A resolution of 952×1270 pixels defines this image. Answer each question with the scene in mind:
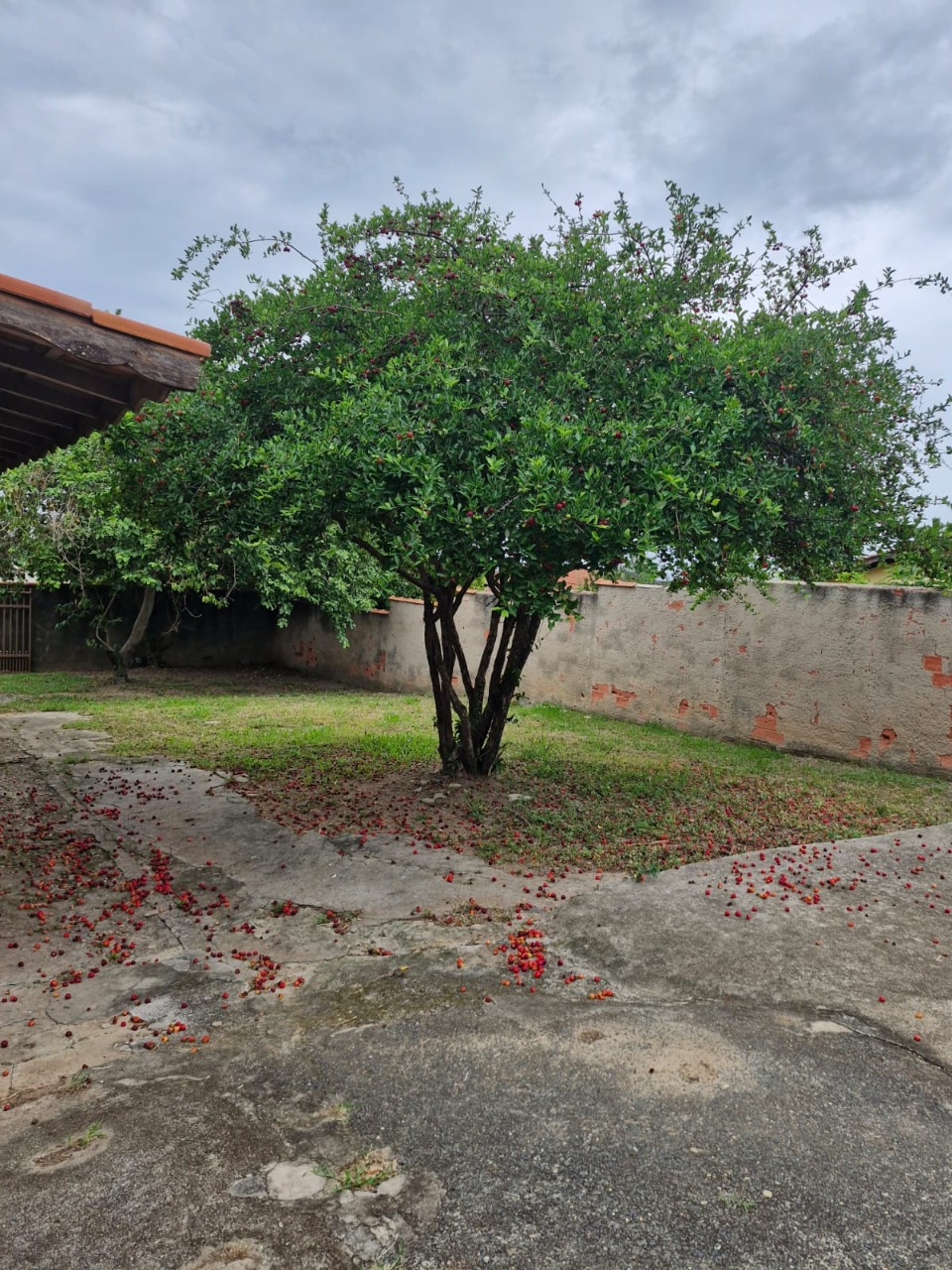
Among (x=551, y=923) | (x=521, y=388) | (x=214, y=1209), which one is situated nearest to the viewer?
(x=214, y=1209)

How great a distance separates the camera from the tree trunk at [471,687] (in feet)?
19.4

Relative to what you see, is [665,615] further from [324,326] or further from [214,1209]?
[214,1209]

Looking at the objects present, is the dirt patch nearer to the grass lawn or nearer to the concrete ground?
the grass lawn

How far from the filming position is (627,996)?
2.92 metres

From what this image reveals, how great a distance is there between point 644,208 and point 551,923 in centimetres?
437

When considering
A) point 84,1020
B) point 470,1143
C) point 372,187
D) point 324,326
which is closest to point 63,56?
point 372,187

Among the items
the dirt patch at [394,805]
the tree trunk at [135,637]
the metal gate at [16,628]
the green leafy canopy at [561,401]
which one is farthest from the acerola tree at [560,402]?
the metal gate at [16,628]

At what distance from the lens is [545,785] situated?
620cm

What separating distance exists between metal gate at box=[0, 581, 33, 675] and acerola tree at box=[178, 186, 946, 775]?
10.4m

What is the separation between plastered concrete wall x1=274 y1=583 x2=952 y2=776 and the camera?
274 inches

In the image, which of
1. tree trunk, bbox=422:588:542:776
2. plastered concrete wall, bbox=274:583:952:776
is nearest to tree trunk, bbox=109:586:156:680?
plastered concrete wall, bbox=274:583:952:776

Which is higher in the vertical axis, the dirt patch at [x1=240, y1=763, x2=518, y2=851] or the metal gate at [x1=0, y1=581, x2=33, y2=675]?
the metal gate at [x1=0, y1=581, x2=33, y2=675]

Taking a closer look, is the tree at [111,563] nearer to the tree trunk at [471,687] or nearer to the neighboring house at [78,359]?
the tree trunk at [471,687]

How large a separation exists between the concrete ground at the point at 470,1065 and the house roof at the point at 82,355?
2.36 m
